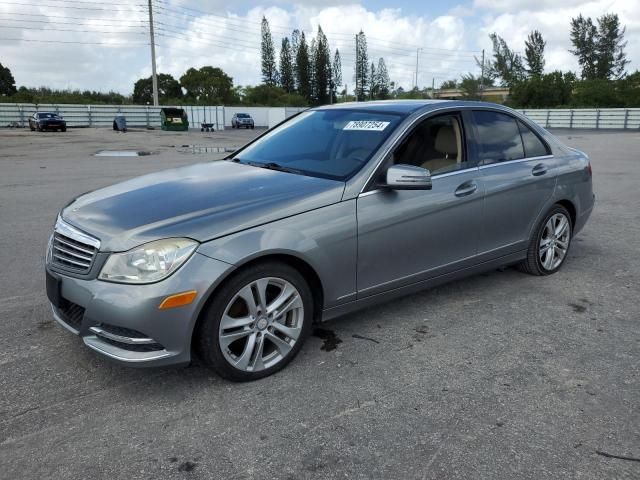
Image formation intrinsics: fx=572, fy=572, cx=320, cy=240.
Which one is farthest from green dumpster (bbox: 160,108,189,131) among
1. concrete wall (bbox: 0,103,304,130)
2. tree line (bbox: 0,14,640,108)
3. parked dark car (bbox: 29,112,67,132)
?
tree line (bbox: 0,14,640,108)

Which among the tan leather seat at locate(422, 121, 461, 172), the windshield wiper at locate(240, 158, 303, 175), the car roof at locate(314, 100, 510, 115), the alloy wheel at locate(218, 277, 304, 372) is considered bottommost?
the alloy wheel at locate(218, 277, 304, 372)

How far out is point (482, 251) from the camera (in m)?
4.49

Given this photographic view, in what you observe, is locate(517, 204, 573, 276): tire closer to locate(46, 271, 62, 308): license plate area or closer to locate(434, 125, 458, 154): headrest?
locate(434, 125, 458, 154): headrest

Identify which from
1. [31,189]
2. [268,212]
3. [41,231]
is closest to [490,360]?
[268,212]

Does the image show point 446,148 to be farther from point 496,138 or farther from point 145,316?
point 145,316

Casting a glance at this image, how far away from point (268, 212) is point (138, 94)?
11040 cm

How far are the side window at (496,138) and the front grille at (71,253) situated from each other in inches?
116

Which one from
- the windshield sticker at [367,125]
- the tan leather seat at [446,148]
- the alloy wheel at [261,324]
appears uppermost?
the windshield sticker at [367,125]

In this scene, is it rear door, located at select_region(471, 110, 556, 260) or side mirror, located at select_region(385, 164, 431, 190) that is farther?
rear door, located at select_region(471, 110, 556, 260)

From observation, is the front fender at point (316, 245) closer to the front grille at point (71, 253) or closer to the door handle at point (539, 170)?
the front grille at point (71, 253)

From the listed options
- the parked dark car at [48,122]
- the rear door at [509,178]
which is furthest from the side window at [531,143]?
the parked dark car at [48,122]

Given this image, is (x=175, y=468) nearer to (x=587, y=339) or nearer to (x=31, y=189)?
(x=587, y=339)

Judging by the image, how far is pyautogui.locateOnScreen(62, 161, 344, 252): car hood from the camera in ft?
10.0

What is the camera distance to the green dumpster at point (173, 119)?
44.1 meters
